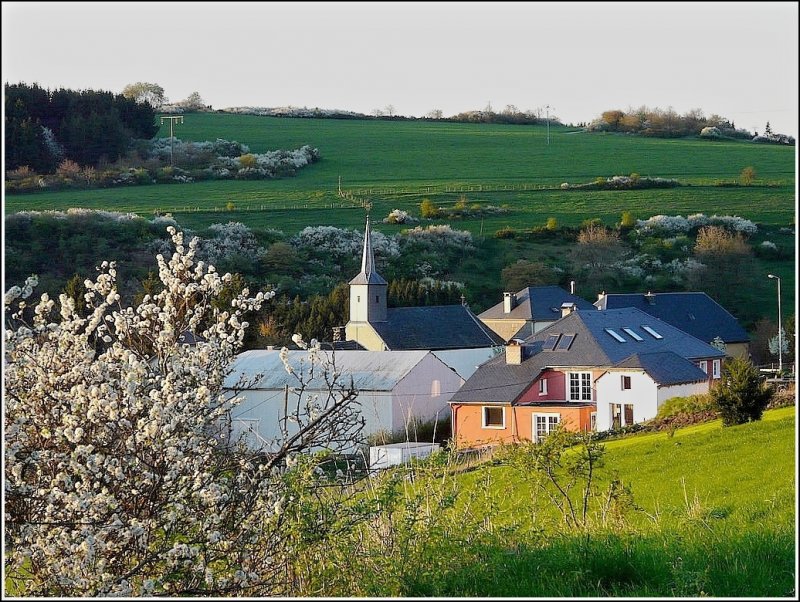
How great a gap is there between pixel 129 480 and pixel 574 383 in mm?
30098

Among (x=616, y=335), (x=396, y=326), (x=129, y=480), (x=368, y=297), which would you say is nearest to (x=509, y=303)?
(x=396, y=326)

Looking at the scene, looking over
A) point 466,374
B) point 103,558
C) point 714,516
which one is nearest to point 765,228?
point 466,374

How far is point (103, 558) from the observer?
5.36 metres

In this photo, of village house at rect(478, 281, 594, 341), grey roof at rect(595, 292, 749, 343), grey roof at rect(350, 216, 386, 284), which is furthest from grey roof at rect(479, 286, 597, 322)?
grey roof at rect(350, 216, 386, 284)

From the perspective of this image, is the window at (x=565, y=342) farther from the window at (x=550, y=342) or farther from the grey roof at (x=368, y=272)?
the grey roof at (x=368, y=272)

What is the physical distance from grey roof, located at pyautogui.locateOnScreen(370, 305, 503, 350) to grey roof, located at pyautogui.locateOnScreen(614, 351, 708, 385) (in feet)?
52.6

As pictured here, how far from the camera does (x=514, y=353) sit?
35.5m

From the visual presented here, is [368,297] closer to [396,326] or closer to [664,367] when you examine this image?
[396,326]

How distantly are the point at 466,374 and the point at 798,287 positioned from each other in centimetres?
4240

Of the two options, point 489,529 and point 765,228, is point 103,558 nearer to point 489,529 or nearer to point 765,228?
point 489,529

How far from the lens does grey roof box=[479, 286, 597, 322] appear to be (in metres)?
52.1

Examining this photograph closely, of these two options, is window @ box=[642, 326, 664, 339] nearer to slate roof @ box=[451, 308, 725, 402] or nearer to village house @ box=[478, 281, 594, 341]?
slate roof @ box=[451, 308, 725, 402]

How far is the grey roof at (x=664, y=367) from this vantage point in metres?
31.4

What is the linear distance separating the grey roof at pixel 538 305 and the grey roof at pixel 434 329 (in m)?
2.23
